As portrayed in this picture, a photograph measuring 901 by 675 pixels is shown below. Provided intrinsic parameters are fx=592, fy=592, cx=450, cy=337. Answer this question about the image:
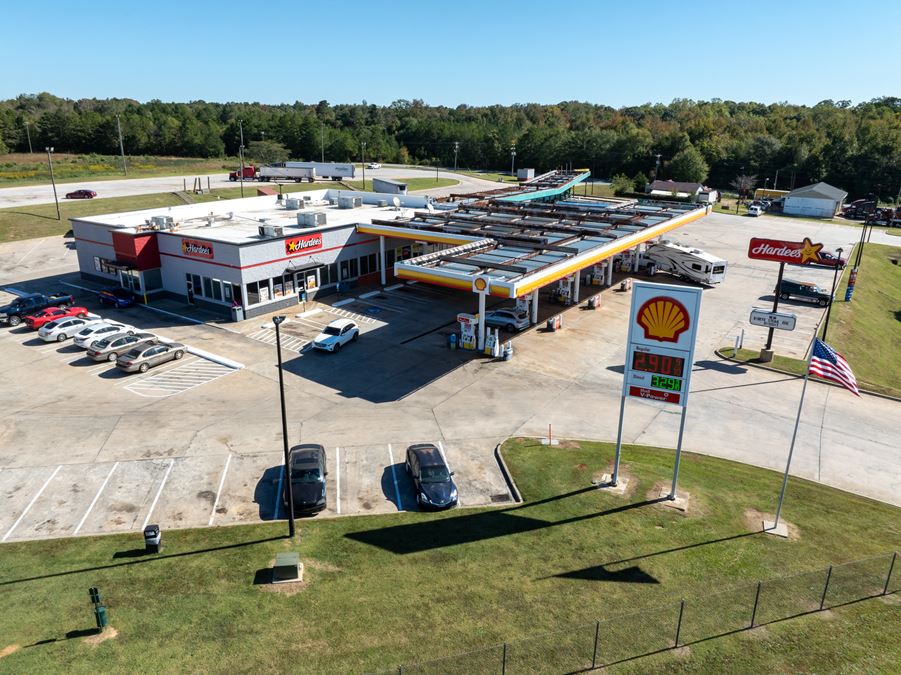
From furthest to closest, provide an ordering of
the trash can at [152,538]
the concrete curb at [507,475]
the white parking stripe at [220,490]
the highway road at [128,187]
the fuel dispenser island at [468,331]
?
the highway road at [128,187] → the fuel dispenser island at [468,331] → the concrete curb at [507,475] → the white parking stripe at [220,490] → the trash can at [152,538]

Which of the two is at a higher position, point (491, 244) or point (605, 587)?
point (491, 244)

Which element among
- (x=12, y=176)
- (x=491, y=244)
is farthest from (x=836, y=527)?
(x=12, y=176)

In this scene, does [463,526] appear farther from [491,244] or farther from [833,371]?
[491,244]

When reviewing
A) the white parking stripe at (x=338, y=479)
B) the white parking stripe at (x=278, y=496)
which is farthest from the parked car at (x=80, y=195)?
the white parking stripe at (x=278, y=496)

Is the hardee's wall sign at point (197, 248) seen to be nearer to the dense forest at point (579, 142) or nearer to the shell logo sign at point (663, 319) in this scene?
the shell logo sign at point (663, 319)

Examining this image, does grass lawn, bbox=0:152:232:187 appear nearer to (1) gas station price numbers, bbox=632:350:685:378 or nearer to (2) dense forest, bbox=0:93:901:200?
(2) dense forest, bbox=0:93:901:200

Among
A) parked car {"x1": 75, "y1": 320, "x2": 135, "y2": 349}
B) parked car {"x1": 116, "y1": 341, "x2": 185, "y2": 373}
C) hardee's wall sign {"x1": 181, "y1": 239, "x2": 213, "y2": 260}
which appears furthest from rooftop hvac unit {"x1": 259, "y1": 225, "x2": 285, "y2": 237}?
parked car {"x1": 116, "y1": 341, "x2": 185, "y2": 373}
